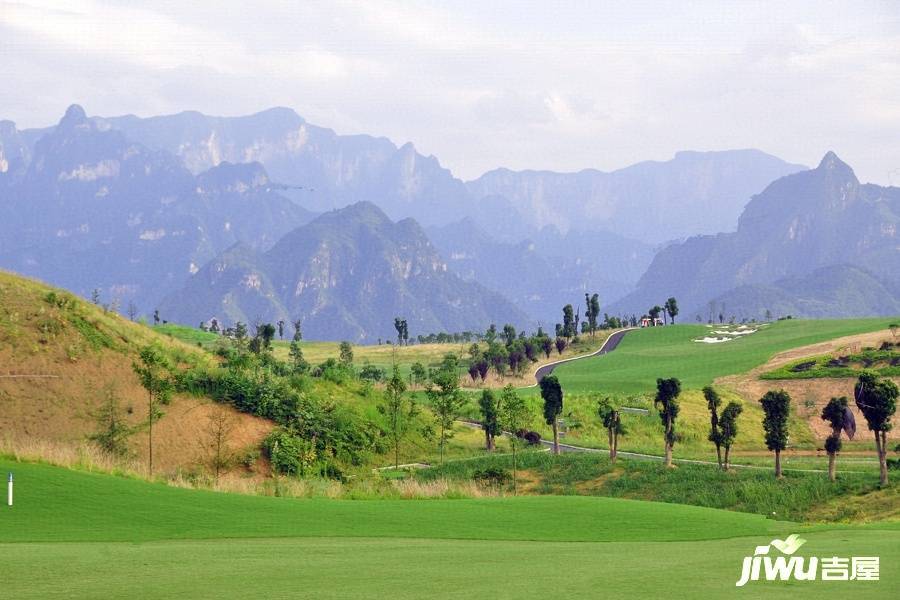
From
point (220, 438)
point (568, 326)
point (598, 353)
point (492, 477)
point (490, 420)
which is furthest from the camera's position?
point (568, 326)

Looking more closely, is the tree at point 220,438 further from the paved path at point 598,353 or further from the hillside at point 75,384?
the paved path at point 598,353

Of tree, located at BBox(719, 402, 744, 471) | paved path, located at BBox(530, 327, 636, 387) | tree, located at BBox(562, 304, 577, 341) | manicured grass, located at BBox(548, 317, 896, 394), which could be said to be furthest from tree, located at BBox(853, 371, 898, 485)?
tree, located at BBox(562, 304, 577, 341)

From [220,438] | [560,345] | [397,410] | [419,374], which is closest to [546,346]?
[560,345]

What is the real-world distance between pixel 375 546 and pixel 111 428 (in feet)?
102

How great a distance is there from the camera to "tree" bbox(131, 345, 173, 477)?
146 feet

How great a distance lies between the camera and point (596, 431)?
76.8 meters

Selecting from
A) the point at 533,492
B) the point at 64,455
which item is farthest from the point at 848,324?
the point at 64,455

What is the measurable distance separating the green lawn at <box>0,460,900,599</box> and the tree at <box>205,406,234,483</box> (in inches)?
909

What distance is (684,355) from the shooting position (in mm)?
127812

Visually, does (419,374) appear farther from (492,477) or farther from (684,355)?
(684,355)

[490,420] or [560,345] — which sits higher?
[560,345]

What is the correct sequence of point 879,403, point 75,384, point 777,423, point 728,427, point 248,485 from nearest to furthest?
1. point 248,485
2. point 879,403
3. point 777,423
4. point 728,427
5. point 75,384

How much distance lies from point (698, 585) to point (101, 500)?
625 inches

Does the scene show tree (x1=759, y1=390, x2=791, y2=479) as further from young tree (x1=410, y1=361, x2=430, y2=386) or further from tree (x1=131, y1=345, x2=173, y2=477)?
young tree (x1=410, y1=361, x2=430, y2=386)
